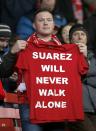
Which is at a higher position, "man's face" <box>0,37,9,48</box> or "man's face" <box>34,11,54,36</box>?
"man's face" <box>34,11,54,36</box>

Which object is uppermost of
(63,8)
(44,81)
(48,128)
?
(63,8)

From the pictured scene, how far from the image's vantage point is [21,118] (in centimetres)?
812

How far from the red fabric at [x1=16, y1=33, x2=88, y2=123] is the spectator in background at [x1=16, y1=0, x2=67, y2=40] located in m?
1.64

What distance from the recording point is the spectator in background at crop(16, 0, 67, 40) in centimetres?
993

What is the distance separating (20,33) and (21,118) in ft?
6.98

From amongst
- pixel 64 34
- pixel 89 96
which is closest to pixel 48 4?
pixel 64 34

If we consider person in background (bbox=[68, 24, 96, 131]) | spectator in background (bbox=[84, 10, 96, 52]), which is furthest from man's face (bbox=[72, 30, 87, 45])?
spectator in background (bbox=[84, 10, 96, 52])

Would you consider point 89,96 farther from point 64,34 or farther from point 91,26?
point 91,26

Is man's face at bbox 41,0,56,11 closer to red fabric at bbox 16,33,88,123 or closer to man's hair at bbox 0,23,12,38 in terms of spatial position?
man's hair at bbox 0,23,12,38

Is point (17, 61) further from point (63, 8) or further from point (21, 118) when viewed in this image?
point (63, 8)

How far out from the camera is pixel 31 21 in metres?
10.1

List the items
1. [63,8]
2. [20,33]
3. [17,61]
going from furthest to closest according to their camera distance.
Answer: [63,8], [20,33], [17,61]

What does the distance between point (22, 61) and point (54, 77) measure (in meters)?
0.41

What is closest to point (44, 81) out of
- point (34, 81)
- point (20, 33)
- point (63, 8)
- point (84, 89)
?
point (34, 81)
